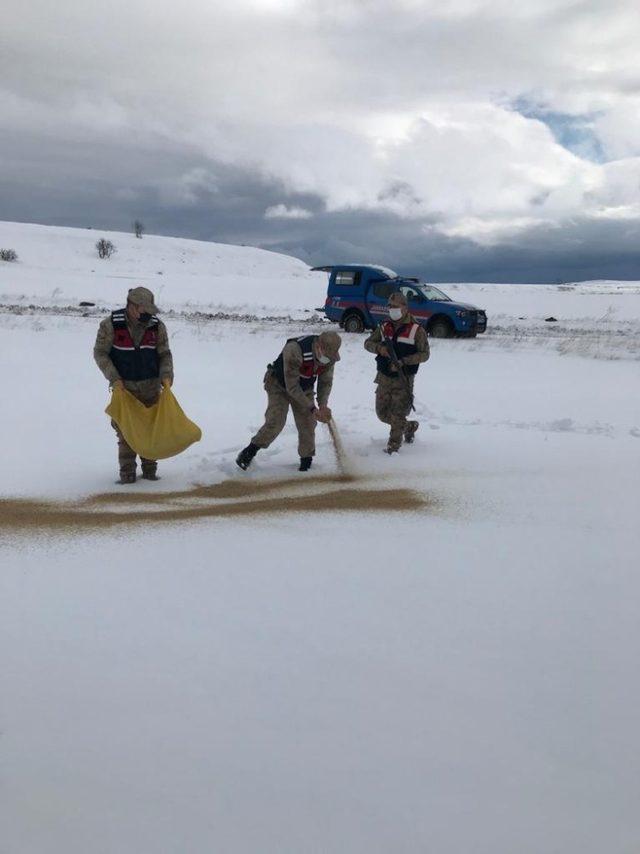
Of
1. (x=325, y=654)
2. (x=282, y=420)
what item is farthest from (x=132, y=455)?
(x=325, y=654)

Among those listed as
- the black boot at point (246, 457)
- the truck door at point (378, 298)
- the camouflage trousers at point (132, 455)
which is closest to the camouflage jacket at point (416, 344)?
the black boot at point (246, 457)

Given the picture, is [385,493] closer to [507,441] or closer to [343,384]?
[507,441]

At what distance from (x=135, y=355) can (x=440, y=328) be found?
12.0 meters

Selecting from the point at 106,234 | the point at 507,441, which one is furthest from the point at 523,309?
the point at 106,234

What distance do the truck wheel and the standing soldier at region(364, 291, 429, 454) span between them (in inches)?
443

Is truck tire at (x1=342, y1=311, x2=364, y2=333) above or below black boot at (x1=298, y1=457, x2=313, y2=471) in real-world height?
above

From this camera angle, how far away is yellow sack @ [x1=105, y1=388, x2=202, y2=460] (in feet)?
17.4

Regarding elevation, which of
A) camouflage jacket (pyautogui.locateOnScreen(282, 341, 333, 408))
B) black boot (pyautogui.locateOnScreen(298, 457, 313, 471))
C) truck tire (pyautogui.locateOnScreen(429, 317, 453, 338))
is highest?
truck tire (pyautogui.locateOnScreen(429, 317, 453, 338))

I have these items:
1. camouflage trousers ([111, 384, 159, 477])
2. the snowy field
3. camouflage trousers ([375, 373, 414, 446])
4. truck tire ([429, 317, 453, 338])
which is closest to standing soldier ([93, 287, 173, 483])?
camouflage trousers ([111, 384, 159, 477])

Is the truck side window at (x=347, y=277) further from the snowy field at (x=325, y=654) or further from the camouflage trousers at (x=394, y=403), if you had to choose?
the snowy field at (x=325, y=654)

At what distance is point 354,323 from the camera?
58.6 feet

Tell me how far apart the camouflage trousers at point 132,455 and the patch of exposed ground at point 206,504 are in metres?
0.35

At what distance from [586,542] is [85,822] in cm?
297

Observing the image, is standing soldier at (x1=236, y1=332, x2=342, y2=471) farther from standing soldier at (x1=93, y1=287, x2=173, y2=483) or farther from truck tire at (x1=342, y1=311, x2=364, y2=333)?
truck tire at (x1=342, y1=311, x2=364, y2=333)
